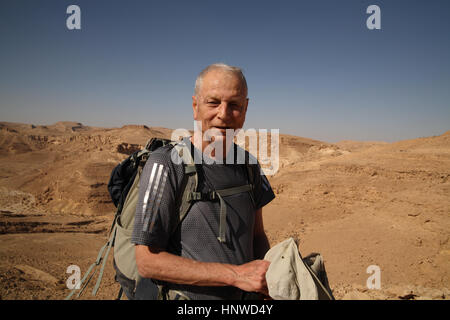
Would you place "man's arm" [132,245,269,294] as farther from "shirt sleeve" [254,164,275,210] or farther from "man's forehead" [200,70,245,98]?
"man's forehead" [200,70,245,98]

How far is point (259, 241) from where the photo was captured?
1617mm

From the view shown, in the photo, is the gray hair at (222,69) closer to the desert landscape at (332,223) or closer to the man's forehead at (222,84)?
the man's forehead at (222,84)

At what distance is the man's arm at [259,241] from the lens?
5.24ft

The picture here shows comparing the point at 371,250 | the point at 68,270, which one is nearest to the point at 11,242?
the point at 68,270

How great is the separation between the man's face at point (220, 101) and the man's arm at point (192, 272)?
2.26ft

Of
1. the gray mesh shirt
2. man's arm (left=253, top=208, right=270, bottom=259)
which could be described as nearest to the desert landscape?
man's arm (left=253, top=208, right=270, bottom=259)

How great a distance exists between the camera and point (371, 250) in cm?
518

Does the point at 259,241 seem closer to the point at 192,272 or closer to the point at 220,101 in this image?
the point at 192,272

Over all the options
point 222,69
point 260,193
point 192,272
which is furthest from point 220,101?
point 192,272

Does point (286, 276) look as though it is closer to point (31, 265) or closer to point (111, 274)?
point (111, 274)

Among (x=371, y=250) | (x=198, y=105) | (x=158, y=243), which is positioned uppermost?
(x=198, y=105)

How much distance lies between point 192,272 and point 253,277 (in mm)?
280

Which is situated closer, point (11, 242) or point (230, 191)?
point (230, 191)

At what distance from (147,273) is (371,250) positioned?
550 centimetres
